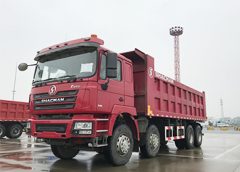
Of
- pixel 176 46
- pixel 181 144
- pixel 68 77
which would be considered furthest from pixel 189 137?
pixel 176 46

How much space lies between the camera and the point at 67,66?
6215 mm

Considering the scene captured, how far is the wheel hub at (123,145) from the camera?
20.6ft

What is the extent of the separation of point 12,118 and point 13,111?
1.53 ft

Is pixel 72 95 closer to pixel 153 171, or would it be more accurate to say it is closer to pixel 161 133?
pixel 153 171

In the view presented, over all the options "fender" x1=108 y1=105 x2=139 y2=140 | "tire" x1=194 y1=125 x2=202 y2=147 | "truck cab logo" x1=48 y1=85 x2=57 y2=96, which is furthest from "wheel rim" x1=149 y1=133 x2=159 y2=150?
"tire" x1=194 y1=125 x2=202 y2=147

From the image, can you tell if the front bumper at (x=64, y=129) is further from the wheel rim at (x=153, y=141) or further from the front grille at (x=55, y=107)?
the wheel rim at (x=153, y=141)

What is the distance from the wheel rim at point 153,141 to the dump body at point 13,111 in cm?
1125

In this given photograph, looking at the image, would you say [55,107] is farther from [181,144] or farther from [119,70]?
→ [181,144]

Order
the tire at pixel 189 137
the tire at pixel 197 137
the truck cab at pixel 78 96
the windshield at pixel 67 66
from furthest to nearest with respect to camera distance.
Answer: the tire at pixel 197 137, the tire at pixel 189 137, the windshield at pixel 67 66, the truck cab at pixel 78 96

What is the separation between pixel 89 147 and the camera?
5.96m

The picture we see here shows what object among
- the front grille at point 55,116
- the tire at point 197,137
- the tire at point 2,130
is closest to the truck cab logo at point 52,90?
the front grille at point 55,116

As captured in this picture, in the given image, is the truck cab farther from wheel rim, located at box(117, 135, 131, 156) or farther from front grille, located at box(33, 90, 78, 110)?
wheel rim, located at box(117, 135, 131, 156)

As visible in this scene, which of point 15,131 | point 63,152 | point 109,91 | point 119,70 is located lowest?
point 63,152

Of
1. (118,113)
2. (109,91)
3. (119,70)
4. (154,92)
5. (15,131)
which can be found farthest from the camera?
(15,131)
